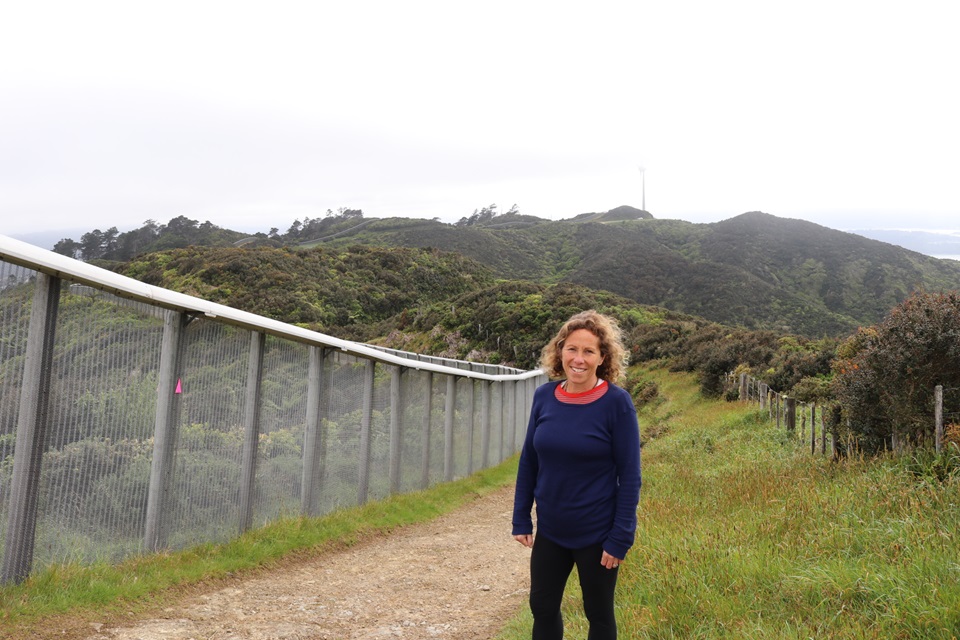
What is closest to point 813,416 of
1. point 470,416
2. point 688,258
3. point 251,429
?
point 470,416

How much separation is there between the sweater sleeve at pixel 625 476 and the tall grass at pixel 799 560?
109 centimetres

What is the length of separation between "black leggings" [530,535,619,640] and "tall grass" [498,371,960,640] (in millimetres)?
905

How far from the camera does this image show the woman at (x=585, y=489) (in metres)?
3.79

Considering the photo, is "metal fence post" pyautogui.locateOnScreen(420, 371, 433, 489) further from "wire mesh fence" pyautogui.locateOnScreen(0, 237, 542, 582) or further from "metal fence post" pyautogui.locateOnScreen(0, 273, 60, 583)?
"metal fence post" pyautogui.locateOnScreen(0, 273, 60, 583)

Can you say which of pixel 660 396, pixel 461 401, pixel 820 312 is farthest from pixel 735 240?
pixel 461 401

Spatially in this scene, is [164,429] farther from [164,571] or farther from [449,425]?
[449,425]

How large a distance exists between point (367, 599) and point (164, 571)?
4.92ft

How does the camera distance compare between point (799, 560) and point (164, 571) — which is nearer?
point (799, 560)

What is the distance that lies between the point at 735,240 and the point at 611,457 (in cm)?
9676

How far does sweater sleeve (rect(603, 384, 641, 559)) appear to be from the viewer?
12.2 ft

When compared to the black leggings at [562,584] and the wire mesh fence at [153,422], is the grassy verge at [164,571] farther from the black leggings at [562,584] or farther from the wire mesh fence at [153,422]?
the black leggings at [562,584]

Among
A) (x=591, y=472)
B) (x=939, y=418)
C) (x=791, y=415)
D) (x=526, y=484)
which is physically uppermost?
(x=939, y=418)

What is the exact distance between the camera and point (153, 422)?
6.12 m

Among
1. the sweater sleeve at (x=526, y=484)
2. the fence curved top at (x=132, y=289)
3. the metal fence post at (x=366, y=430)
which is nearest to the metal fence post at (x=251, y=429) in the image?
the fence curved top at (x=132, y=289)
